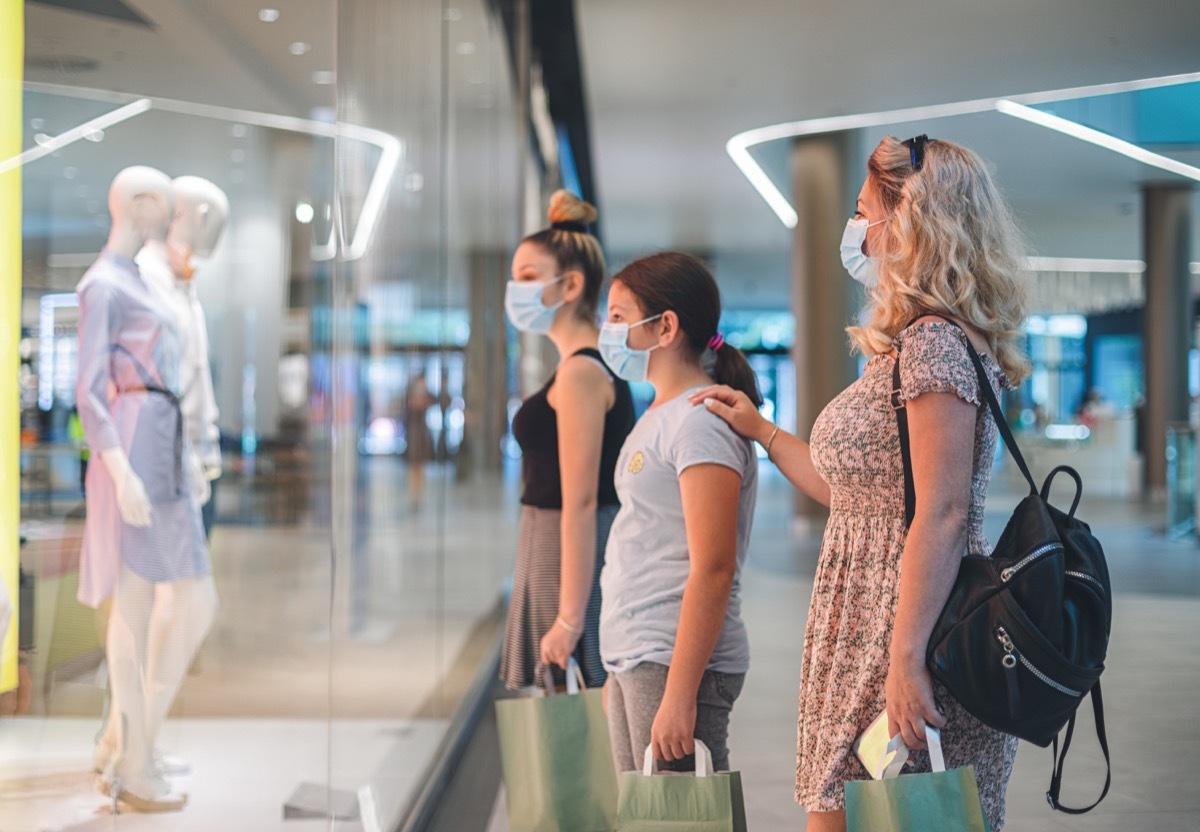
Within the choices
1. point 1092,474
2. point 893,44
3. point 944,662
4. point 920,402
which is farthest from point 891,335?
point 893,44

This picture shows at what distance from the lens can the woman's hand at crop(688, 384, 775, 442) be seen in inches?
76.2

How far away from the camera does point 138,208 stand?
1.92 meters

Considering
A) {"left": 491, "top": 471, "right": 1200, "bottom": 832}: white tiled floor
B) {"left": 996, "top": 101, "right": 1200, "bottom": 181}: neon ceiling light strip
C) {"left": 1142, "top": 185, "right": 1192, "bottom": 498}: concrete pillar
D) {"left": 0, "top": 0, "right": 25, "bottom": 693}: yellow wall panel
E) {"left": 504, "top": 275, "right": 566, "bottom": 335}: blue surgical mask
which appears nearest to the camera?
{"left": 0, "top": 0, "right": 25, "bottom": 693}: yellow wall panel

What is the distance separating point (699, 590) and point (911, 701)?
0.41m

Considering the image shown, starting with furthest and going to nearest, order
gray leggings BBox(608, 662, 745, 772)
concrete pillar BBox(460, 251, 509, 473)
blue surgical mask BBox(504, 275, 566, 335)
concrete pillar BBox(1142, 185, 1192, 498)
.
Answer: concrete pillar BBox(460, 251, 509, 473) → concrete pillar BBox(1142, 185, 1192, 498) → blue surgical mask BBox(504, 275, 566, 335) → gray leggings BBox(608, 662, 745, 772)

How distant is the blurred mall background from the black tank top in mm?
365

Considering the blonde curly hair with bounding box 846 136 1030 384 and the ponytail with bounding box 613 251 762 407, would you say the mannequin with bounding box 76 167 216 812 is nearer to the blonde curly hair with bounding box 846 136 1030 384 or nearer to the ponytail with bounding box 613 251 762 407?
the ponytail with bounding box 613 251 762 407

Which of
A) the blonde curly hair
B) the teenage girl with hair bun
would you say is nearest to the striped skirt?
the teenage girl with hair bun

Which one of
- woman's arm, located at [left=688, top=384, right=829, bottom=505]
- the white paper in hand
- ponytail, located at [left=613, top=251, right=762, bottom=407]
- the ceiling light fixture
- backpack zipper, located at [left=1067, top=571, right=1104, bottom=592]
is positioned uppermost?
the ceiling light fixture

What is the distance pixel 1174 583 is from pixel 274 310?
3.38m

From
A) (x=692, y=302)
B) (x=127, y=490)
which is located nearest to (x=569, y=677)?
(x=692, y=302)

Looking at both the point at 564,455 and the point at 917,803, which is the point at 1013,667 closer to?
the point at 917,803

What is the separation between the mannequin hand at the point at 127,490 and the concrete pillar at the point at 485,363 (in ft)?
14.4

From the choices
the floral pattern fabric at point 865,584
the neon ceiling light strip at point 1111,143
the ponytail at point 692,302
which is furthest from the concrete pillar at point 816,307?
the floral pattern fabric at point 865,584
